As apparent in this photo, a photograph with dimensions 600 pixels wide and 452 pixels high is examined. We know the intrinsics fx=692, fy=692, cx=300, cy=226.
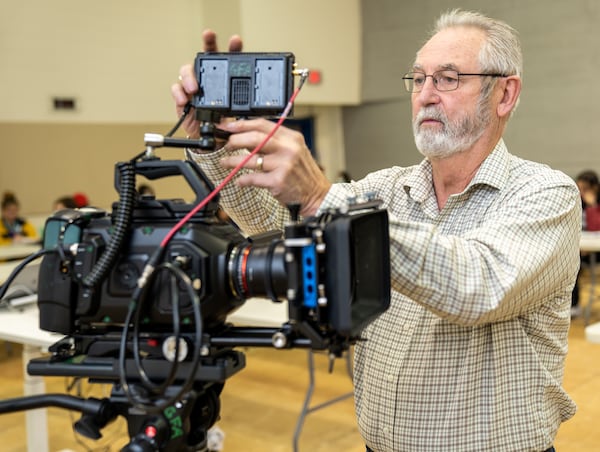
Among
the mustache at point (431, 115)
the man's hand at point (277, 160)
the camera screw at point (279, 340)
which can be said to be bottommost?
the camera screw at point (279, 340)

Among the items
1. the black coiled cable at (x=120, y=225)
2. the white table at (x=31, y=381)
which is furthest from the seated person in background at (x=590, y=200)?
the black coiled cable at (x=120, y=225)

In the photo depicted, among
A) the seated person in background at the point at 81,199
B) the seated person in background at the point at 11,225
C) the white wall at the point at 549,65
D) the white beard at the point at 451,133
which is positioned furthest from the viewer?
the white wall at the point at 549,65

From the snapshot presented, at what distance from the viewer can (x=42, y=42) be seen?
655 centimetres

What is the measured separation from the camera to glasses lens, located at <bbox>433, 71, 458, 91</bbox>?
1453 millimetres

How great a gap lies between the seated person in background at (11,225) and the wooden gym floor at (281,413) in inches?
70.2

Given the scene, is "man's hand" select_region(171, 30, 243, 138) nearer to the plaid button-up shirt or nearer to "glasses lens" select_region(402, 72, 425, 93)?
the plaid button-up shirt

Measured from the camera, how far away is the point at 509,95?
1.51m

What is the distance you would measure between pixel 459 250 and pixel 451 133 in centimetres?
46

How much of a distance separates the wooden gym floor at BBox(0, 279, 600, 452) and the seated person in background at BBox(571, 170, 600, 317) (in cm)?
76

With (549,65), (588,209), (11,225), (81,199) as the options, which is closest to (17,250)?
(11,225)

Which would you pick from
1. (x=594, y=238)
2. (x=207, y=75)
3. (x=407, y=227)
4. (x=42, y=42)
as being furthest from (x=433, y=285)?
(x=42, y=42)

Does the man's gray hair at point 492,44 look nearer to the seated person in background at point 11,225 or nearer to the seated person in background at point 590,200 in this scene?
the seated person in background at point 590,200

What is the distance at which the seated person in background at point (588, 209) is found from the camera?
231 inches

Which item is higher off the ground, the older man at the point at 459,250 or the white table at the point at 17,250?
the older man at the point at 459,250
